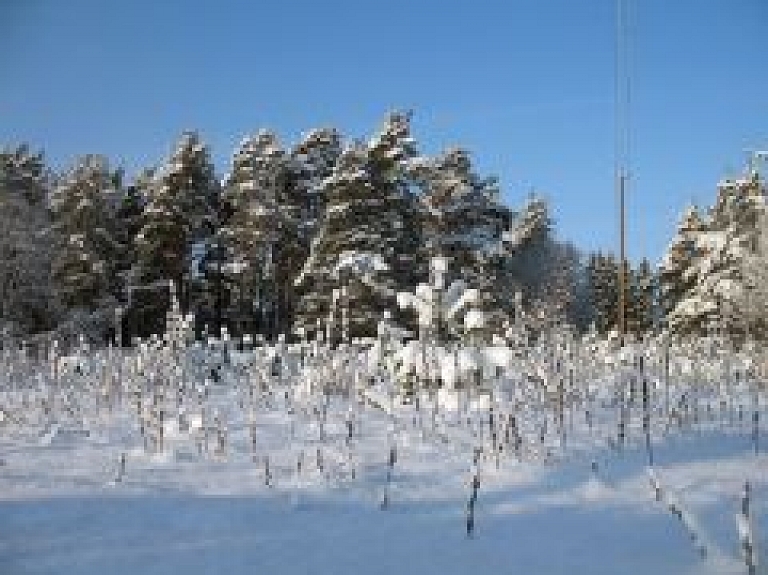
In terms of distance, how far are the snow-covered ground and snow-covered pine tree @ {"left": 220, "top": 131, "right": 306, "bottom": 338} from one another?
25706mm

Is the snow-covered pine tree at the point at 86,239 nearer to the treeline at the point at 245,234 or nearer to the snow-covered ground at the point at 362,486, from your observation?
the treeline at the point at 245,234

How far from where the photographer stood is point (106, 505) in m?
5.27

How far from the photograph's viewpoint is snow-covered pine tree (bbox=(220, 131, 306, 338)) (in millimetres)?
34531

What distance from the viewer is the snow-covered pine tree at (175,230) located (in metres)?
33.7

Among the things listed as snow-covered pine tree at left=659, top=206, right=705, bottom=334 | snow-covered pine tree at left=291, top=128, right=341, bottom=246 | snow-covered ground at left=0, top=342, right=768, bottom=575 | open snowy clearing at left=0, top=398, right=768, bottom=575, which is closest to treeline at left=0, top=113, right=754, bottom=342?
snow-covered pine tree at left=291, top=128, right=341, bottom=246

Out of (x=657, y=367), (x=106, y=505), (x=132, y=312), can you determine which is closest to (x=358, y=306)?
(x=132, y=312)

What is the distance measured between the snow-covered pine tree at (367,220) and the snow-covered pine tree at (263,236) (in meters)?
3.66

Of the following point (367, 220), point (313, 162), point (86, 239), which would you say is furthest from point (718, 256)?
point (86, 239)

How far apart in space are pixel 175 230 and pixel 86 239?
125 inches

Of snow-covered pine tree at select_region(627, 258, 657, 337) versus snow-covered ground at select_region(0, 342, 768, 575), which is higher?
snow-covered pine tree at select_region(627, 258, 657, 337)

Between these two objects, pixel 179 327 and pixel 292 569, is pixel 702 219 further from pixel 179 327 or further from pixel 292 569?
pixel 292 569

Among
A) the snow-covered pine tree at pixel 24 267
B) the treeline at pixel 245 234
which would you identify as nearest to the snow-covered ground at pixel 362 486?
Answer: the treeline at pixel 245 234

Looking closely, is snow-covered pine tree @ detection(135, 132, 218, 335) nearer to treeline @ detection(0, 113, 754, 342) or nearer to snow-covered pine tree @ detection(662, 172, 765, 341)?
treeline @ detection(0, 113, 754, 342)

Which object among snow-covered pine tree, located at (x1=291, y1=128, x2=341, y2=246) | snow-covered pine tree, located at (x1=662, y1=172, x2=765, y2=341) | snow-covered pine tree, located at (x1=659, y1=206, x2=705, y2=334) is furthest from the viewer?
snow-covered pine tree, located at (x1=659, y1=206, x2=705, y2=334)
